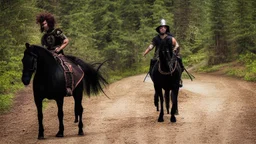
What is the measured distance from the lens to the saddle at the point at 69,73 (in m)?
9.60

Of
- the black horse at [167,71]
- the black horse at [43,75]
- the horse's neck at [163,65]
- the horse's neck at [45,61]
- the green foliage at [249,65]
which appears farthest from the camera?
the green foliage at [249,65]

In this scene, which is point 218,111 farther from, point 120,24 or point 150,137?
point 120,24

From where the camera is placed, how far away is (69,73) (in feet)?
31.7

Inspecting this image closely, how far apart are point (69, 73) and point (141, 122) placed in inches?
115

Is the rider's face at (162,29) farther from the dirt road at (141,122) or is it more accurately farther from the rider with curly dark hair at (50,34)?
the rider with curly dark hair at (50,34)

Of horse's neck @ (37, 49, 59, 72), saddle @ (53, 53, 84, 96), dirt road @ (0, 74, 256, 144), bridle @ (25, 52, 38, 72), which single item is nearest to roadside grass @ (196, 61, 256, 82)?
dirt road @ (0, 74, 256, 144)

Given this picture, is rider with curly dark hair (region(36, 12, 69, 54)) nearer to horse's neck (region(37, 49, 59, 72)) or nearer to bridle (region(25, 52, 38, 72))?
horse's neck (region(37, 49, 59, 72))

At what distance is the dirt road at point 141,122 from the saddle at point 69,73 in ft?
4.08

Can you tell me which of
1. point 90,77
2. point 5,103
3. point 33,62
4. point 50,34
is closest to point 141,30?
point 5,103

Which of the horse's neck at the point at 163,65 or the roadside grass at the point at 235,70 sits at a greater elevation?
the horse's neck at the point at 163,65

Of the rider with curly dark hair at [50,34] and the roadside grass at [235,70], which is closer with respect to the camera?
the rider with curly dark hair at [50,34]

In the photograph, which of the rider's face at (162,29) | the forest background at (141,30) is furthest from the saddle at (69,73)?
the forest background at (141,30)

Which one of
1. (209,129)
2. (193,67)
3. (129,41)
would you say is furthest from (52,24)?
(193,67)

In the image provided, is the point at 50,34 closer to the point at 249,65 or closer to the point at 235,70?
the point at 249,65
